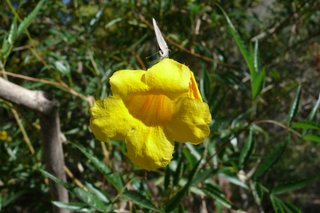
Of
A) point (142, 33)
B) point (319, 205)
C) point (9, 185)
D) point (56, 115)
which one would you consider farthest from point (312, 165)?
point (56, 115)

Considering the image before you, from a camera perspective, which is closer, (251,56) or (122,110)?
(122,110)

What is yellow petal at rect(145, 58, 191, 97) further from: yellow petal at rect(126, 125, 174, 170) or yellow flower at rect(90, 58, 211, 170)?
yellow petal at rect(126, 125, 174, 170)

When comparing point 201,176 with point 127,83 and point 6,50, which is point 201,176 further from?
point 6,50

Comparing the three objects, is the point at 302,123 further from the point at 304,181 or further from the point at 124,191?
the point at 124,191

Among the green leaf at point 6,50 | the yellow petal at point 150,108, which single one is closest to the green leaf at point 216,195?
the yellow petal at point 150,108

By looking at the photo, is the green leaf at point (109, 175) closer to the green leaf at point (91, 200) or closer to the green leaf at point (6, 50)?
the green leaf at point (91, 200)

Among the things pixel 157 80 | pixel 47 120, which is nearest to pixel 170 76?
pixel 157 80

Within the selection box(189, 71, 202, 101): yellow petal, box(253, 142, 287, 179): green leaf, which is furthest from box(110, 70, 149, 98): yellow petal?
box(253, 142, 287, 179): green leaf
